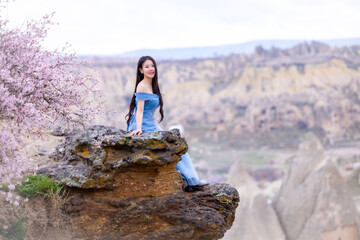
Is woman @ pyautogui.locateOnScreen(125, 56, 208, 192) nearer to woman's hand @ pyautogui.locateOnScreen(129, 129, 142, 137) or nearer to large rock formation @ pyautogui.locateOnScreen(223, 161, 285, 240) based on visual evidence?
woman's hand @ pyautogui.locateOnScreen(129, 129, 142, 137)


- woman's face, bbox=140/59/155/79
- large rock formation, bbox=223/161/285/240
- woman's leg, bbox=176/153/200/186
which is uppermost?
woman's face, bbox=140/59/155/79

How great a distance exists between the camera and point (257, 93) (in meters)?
71.8

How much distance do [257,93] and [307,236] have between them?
55.8 meters

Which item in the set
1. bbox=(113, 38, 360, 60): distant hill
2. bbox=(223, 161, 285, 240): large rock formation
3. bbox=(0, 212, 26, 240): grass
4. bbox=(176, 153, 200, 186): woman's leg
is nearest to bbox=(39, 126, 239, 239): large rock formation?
bbox=(176, 153, 200, 186): woman's leg

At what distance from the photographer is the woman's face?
215 inches

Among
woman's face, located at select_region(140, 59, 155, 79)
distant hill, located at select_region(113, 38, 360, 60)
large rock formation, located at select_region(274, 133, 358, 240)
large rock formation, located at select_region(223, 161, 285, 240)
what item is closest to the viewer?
woman's face, located at select_region(140, 59, 155, 79)

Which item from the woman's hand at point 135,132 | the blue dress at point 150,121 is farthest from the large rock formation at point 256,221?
the woman's hand at point 135,132

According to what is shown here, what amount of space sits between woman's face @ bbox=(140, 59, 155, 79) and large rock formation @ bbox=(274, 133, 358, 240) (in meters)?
12.6

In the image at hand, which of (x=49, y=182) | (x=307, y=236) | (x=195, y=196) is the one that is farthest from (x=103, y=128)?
(x=307, y=236)

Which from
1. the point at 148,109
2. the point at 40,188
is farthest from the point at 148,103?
the point at 40,188

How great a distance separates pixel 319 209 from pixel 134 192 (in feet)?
43.8

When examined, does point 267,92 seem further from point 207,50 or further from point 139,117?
point 139,117

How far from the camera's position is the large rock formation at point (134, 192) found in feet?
15.8

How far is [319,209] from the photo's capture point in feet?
56.5
